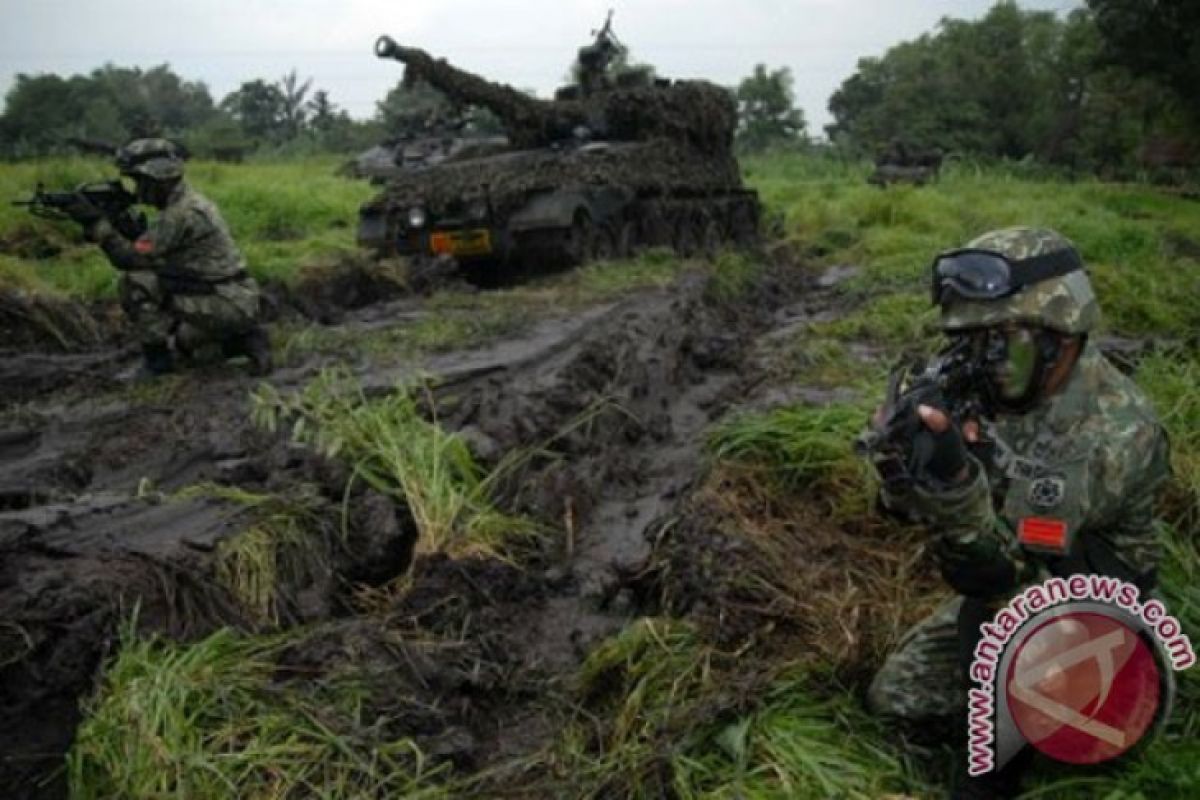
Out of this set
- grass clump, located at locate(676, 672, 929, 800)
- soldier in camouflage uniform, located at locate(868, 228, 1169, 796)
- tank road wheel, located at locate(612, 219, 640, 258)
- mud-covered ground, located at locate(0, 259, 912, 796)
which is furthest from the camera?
tank road wheel, located at locate(612, 219, 640, 258)

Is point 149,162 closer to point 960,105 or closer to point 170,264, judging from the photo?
point 170,264

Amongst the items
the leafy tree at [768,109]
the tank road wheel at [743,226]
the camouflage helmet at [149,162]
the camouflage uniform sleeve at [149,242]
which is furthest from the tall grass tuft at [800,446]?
the leafy tree at [768,109]

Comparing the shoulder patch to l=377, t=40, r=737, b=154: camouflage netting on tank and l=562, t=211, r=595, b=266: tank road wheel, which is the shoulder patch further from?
l=377, t=40, r=737, b=154: camouflage netting on tank

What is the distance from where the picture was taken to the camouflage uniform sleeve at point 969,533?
2346mm

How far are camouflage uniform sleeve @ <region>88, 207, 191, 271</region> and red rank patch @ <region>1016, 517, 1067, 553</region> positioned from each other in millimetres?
5758

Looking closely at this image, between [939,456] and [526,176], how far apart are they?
893cm

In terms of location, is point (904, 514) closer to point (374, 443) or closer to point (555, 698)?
point (555, 698)

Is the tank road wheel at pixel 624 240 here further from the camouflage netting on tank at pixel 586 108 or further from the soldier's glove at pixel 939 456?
the soldier's glove at pixel 939 456

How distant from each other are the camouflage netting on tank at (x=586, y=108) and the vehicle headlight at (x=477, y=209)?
196 centimetres

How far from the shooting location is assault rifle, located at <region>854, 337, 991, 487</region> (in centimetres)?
235

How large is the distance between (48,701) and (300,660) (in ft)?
2.39

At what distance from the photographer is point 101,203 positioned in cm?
707

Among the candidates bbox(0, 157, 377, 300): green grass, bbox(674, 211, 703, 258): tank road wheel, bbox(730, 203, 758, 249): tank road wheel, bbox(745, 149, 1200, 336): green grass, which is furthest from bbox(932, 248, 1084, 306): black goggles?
bbox(730, 203, 758, 249): tank road wheel

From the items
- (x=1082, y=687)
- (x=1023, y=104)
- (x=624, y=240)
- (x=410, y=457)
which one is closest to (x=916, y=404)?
(x=1082, y=687)
